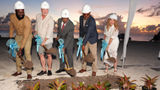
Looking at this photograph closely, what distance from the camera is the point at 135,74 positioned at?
5188 millimetres

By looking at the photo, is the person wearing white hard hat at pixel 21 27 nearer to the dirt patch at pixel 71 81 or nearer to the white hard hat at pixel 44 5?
the white hard hat at pixel 44 5

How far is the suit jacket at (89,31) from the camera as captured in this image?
431cm

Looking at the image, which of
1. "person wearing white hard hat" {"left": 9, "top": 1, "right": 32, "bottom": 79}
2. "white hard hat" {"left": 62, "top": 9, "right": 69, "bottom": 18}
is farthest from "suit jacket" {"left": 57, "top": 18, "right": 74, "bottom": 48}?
"person wearing white hard hat" {"left": 9, "top": 1, "right": 32, "bottom": 79}

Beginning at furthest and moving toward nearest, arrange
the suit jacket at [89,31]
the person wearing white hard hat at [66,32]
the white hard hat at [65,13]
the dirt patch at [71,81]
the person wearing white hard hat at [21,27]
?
the person wearing white hard hat at [66,32] → the suit jacket at [89,31] → the white hard hat at [65,13] → the person wearing white hard hat at [21,27] → the dirt patch at [71,81]

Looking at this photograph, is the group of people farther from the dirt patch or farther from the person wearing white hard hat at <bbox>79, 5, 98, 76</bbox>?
the dirt patch

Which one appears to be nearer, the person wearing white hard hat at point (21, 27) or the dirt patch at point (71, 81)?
A: the dirt patch at point (71, 81)

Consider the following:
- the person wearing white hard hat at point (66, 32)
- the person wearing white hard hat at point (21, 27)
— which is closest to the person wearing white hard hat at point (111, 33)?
the person wearing white hard hat at point (66, 32)

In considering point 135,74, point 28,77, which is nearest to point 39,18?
point 28,77

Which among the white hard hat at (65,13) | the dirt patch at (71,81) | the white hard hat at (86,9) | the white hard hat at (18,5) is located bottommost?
the dirt patch at (71,81)

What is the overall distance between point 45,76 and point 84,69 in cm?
129

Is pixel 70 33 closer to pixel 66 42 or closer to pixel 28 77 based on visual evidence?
pixel 66 42

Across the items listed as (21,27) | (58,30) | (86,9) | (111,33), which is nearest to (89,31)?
(86,9)

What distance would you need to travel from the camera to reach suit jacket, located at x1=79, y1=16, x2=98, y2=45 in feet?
14.1

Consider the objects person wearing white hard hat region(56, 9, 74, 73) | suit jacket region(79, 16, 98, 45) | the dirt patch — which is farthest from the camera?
person wearing white hard hat region(56, 9, 74, 73)
